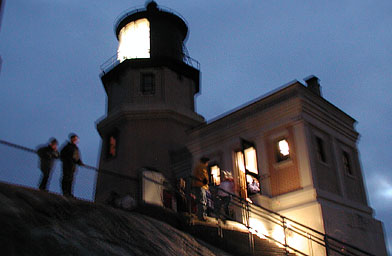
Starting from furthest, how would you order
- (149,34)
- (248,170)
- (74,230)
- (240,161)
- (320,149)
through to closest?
(149,34) → (240,161) → (320,149) → (248,170) → (74,230)

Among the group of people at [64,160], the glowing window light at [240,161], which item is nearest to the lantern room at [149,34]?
the glowing window light at [240,161]

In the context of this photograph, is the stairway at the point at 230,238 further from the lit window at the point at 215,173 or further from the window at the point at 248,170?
the lit window at the point at 215,173

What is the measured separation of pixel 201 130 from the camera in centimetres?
2334

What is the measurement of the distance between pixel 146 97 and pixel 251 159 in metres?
9.04

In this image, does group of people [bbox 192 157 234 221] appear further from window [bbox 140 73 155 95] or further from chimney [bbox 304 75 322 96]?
window [bbox 140 73 155 95]

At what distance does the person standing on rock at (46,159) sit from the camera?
1067cm

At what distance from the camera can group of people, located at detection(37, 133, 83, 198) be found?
1081 cm

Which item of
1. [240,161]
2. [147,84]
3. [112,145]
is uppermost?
[147,84]

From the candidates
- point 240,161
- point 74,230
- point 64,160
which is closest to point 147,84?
point 240,161

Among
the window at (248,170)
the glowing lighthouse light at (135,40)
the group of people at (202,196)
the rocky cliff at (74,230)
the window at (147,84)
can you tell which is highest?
the glowing lighthouse light at (135,40)

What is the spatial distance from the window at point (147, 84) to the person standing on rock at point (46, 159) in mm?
16496

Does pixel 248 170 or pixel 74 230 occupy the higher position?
pixel 248 170

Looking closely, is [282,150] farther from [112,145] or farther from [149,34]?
[149,34]

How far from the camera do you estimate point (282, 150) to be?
19.6 meters
